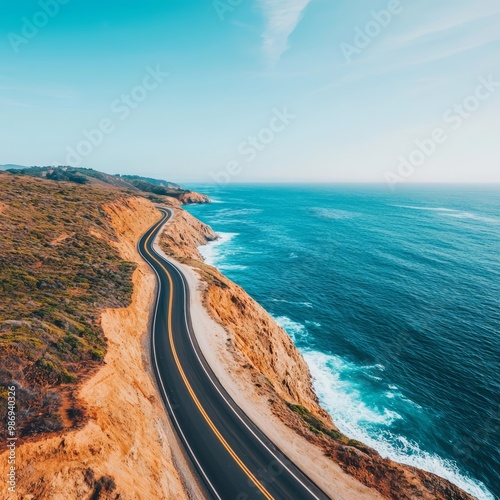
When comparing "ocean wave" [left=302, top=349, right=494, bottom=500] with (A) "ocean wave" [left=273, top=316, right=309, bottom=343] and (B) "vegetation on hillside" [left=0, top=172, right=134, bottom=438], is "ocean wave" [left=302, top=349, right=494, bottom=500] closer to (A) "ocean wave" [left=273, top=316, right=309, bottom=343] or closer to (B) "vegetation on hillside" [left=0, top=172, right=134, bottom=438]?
(A) "ocean wave" [left=273, top=316, right=309, bottom=343]

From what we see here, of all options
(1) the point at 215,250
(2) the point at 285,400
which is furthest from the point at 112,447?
(1) the point at 215,250

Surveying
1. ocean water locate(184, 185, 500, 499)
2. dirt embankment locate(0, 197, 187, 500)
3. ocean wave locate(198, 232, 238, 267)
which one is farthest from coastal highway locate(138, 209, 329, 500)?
ocean wave locate(198, 232, 238, 267)

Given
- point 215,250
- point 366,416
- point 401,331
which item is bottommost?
point 366,416

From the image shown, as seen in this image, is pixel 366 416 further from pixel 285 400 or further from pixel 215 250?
pixel 215 250

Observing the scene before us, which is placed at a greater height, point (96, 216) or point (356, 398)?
point (96, 216)

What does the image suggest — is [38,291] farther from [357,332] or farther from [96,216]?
[357,332]

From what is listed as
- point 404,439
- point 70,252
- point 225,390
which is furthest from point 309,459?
point 70,252
